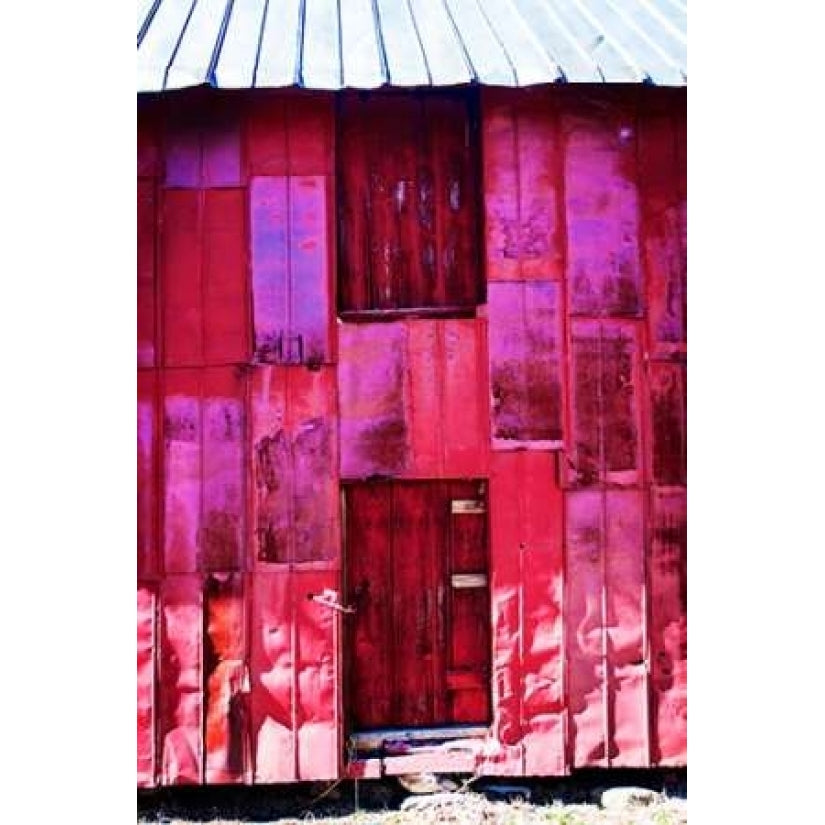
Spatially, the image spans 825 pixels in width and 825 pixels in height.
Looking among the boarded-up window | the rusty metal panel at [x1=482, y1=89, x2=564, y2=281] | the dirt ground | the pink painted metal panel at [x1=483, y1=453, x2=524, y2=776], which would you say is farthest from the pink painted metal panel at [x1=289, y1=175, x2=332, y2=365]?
the dirt ground

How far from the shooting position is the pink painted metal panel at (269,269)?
152 inches

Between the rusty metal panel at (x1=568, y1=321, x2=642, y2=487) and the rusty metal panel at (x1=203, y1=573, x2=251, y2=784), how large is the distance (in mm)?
1963

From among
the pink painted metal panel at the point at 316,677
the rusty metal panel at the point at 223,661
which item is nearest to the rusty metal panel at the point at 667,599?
the pink painted metal panel at the point at 316,677

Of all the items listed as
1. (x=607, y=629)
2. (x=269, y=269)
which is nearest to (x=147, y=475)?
(x=269, y=269)

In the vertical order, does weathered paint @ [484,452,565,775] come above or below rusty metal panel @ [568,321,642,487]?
below

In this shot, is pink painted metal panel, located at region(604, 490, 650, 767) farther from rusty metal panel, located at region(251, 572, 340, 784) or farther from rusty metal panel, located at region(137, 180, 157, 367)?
rusty metal panel, located at region(137, 180, 157, 367)

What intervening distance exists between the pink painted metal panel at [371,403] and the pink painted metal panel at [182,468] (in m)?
0.79

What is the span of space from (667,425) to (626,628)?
3.70ft

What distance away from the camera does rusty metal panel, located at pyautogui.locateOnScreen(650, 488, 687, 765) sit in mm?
3920

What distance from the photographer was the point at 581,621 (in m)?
3.90
